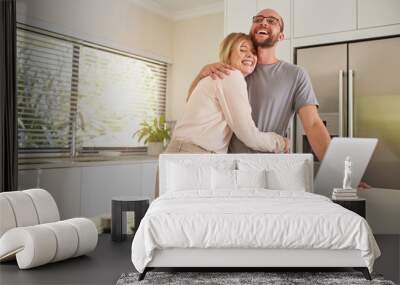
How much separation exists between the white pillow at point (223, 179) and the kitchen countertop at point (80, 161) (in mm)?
1090

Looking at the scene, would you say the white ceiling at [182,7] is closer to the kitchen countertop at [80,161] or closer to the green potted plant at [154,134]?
the green potted plant at [154,134]

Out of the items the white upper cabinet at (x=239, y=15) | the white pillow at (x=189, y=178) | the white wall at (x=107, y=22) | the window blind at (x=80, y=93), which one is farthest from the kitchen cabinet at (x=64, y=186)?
the white upper cabinet at (x=239, y=15)

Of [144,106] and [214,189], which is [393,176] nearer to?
[214,189]

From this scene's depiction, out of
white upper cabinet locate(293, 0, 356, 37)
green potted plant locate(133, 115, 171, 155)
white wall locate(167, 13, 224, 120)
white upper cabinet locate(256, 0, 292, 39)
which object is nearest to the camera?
white upper cabinet locate(293, 0, 356, 37)

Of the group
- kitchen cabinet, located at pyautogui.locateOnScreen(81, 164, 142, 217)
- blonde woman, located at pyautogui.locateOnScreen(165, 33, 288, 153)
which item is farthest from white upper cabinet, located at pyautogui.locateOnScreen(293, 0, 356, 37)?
kitchen cabinet, located at pyautogui.locateOnScreen(81, 164, 142, 217)

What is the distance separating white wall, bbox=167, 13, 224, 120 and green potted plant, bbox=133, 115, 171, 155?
15cm

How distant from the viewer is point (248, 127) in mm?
4973

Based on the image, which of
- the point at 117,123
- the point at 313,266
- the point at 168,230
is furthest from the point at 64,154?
the point at 313,266

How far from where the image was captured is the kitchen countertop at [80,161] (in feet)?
16.1

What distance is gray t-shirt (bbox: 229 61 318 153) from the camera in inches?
196

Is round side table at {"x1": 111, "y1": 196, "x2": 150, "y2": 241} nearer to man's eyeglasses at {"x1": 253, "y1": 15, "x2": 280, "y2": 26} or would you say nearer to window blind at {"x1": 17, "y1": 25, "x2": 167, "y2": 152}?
window blind at {"x1": 17, "y1": 25, "x2": 167, "y2": 152}

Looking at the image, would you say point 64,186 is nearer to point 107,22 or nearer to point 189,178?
point 189,178

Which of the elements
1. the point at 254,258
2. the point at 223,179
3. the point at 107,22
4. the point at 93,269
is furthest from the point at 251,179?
the point at 107,22

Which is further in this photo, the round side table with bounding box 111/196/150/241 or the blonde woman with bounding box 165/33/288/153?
the blonde woman with bounding box 165/33/288/153
